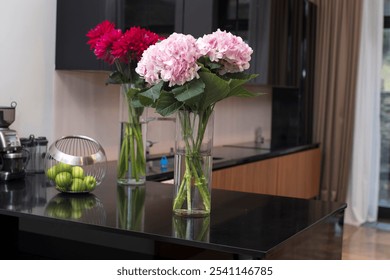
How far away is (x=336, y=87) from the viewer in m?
6.07

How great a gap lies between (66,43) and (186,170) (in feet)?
5.56

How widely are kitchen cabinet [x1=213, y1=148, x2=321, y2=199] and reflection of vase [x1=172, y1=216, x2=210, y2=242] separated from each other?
1.95 metres

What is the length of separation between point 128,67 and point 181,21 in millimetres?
1036

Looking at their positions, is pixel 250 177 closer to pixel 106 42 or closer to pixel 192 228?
pixel 106 42

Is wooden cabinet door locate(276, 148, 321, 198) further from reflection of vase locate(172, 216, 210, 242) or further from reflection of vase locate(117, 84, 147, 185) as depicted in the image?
reflection of vase locate(172, 216, 210, 242)

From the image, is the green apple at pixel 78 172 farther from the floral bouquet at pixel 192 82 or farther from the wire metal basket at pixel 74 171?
the floral bouquet at pixel 192 82

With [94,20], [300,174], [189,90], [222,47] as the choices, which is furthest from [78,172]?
[300,174]

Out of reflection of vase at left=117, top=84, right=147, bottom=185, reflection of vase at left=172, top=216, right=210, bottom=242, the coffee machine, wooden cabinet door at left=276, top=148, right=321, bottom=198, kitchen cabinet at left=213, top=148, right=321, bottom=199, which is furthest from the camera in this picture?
wooden cabinet door at left=276, top=148, right=321, bottom=198

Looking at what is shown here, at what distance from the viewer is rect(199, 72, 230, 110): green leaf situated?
189 cm

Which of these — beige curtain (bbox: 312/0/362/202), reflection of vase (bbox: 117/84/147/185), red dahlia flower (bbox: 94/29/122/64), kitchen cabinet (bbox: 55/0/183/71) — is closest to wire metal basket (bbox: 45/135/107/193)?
reflection of vase (bbox: 117/84/147/185)

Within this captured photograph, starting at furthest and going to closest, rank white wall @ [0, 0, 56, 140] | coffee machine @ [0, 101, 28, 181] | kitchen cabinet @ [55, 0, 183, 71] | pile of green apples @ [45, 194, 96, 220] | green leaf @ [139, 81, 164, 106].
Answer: kitchen cabinet @ [55, 0, 183, 71], white wall @ [0, 0, 56, 140], coffee machine @ [0, 101, 28, 181], pile of green apples @ [45, 194, 96, 220], green leaf @ [139, 81, 164, 106]

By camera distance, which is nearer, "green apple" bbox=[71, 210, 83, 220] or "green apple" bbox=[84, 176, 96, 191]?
"green apple" bbox=[71, 210, 83, 220]
